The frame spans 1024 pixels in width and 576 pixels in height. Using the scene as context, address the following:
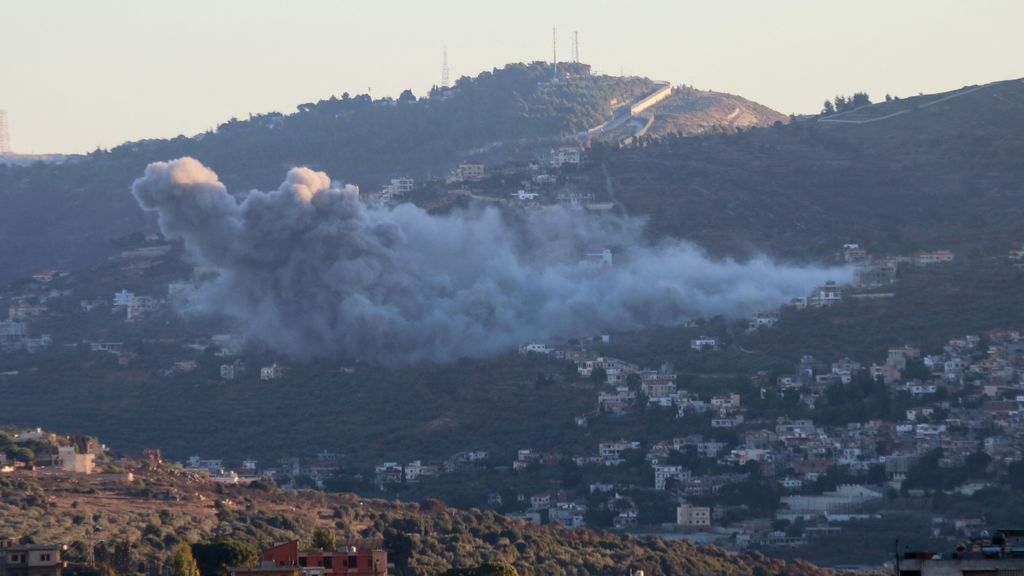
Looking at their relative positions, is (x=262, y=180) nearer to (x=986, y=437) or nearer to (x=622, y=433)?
(x=622, y=433)

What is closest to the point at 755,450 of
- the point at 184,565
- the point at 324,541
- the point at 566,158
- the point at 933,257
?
the point at 933,257

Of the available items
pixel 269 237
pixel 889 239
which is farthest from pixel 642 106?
pixel 269 237

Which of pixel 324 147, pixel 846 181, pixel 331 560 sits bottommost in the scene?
pixel 331 560

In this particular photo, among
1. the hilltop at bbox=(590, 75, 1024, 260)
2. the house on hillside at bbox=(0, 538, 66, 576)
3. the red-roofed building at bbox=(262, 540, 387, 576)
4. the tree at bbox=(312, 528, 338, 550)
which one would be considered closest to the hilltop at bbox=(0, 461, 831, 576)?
the tree at bbox=(312, 528, 338, 550)

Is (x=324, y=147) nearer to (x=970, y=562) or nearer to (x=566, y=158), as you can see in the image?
(x=566, y=158)

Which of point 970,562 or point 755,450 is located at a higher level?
point 755,450

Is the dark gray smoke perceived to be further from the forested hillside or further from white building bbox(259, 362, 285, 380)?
the forested hillside

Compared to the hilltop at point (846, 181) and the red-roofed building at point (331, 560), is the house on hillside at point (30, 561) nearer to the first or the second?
the red-roofed building at point (331, 560)
